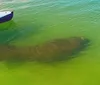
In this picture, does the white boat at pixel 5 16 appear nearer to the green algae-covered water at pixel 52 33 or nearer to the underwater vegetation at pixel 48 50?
the green algae-covered water at pixel 52 33

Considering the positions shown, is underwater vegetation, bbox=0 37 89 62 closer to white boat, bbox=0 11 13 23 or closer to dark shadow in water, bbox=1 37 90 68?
dark shadow in water, bbox=1 37 90 68

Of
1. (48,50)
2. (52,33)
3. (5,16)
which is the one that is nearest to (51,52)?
(48,50)

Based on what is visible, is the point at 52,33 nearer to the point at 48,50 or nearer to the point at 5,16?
the point at 48,50

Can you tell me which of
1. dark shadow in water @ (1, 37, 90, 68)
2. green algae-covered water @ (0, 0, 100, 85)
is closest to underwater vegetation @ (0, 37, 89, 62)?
dark shadow in water @ (1, 37, 90, 68)

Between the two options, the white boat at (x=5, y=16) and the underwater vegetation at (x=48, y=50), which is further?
the white boat at (x=5, y=16)

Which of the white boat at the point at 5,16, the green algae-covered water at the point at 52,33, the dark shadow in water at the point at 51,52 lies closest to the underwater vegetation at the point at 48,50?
the dark shadow in water at the point at 51,52

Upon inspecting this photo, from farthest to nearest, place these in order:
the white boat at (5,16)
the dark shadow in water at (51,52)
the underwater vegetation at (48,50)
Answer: the white boat at (5,16) → the underwater vegetation at (48,50) → the dark shadow in water at (51,52)

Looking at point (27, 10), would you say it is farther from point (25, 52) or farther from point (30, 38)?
point (25, 52)
